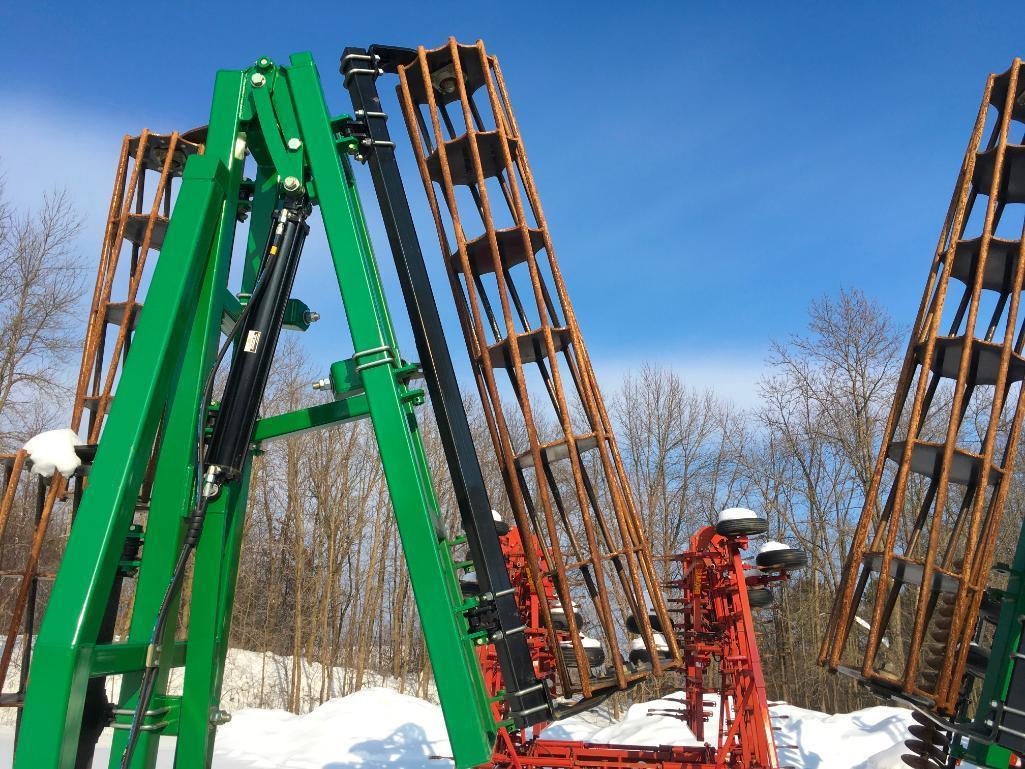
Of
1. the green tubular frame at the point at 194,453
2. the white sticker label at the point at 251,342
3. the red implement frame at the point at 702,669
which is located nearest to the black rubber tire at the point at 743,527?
the red implement frame at the point at 702,669

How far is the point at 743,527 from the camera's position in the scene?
29.5 ft

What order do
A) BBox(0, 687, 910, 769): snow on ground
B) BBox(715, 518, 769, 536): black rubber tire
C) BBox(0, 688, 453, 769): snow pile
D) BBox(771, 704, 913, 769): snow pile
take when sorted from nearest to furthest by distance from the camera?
BBox(715, 518, 769, 536): black rubber tire, BBox(0, 688, 453, 769): snow pile, BBox(0, 687, 910, 769): snow on ground, BBox(771, 704, 913, 769): snow pile

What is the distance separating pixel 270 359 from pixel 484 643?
1.70 m

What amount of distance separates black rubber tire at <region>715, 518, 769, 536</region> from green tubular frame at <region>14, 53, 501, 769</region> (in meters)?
5.93

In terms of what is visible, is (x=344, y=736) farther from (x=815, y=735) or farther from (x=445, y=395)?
(x=445, y=395)

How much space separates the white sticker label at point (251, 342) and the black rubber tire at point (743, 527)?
21.9 feet

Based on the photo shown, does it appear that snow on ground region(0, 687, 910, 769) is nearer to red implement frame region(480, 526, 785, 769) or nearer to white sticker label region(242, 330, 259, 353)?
red implement frame region(480, 526, 785, 769)

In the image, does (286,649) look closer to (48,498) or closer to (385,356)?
(48,498)

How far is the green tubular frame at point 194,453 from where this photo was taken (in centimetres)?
282

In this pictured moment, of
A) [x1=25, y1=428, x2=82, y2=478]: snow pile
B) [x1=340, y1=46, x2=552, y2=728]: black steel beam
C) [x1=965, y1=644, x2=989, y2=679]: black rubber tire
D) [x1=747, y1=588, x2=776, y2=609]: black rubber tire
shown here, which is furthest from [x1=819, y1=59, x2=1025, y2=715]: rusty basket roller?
[x1=747, y1=588, x2=776, y2=609]: black rubber tire

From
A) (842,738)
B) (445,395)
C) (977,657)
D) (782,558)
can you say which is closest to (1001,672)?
(977,657)

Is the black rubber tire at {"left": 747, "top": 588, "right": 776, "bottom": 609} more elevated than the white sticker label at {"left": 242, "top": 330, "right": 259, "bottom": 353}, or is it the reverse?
the white sticker label at {"left": 242, "top": 330, "right": 259, "bottom": 353}

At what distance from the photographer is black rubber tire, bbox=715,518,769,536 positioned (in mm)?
8984

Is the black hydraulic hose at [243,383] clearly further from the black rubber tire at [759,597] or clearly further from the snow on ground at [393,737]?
the black rubber tire at [759,597]
